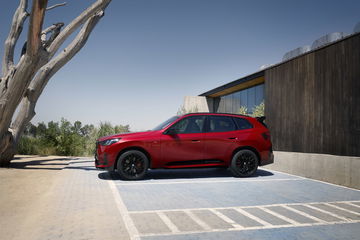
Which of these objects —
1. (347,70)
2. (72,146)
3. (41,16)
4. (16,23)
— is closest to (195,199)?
(347,70)

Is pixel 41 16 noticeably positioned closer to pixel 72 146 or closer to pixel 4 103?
pixel 4 103

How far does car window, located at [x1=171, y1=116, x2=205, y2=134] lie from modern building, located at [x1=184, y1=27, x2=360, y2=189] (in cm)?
321

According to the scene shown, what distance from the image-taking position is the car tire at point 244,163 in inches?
333

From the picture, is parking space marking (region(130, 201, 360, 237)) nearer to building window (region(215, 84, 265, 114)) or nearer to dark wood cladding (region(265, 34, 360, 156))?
dark wood cladding (region(265, 34, 360, 156))

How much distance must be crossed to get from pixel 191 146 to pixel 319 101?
4.15m

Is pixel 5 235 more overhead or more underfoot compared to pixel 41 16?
more underfoot

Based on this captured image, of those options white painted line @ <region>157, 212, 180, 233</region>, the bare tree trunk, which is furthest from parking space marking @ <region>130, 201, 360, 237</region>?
the bare tree trunk

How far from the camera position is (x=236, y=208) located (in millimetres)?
5137

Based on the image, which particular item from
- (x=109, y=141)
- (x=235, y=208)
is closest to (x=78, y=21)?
(x=109, y=141)

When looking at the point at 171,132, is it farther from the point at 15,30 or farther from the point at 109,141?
the point at 15,30

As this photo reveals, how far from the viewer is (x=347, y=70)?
805 centimetres

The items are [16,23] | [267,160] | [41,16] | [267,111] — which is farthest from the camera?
[267,111]

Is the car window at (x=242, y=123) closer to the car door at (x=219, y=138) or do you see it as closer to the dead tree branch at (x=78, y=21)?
the car door at (x=219, y=138)

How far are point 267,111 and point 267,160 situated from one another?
418cm
